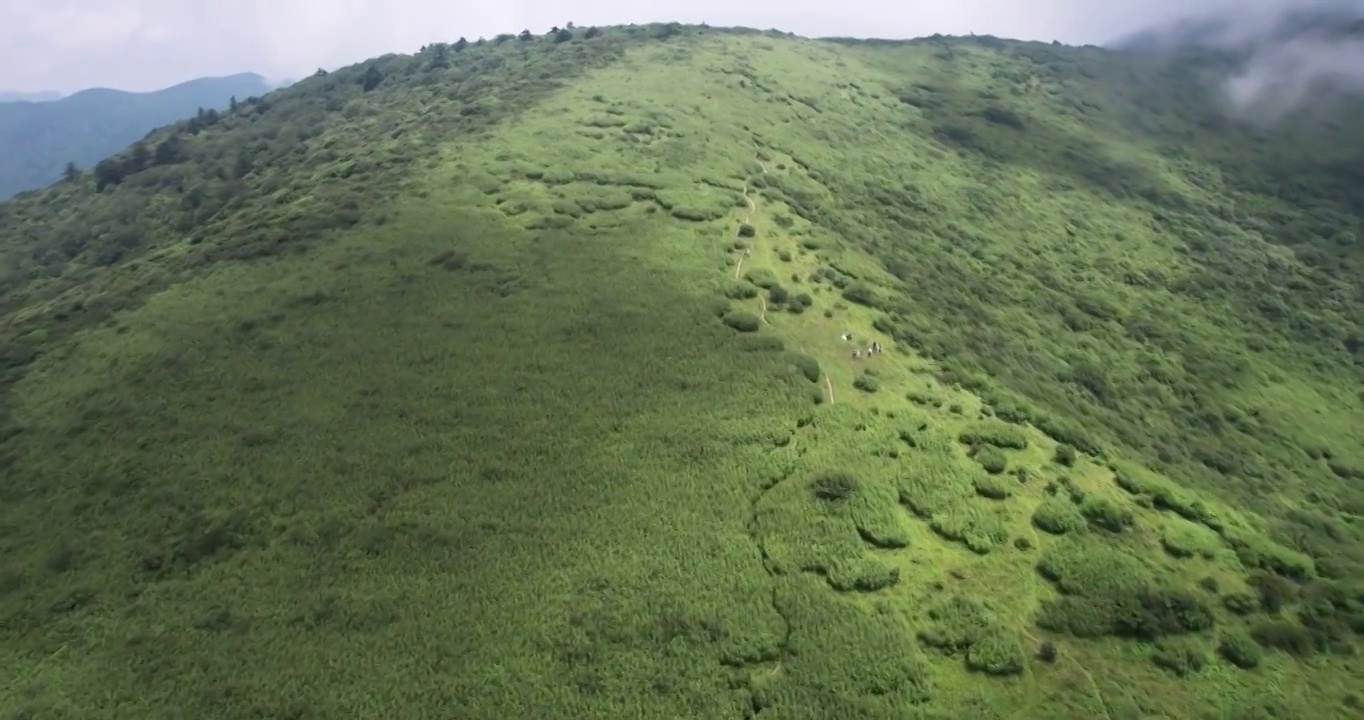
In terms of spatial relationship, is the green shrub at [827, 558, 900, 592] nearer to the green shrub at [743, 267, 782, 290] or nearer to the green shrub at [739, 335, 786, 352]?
the green shrub at [739, 335, 786, 352]

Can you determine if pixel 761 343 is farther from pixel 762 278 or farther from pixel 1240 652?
pixel 1240 652

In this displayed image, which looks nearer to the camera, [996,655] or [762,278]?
[996,655]

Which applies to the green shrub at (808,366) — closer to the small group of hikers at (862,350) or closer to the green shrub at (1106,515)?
the small group of hikers at (862,350)

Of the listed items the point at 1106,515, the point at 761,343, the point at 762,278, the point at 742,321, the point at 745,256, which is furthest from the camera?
the point at 745,256

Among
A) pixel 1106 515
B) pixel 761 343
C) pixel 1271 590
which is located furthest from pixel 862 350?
pixel 1271 590

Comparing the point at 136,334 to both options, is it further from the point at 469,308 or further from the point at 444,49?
the point at 444,49

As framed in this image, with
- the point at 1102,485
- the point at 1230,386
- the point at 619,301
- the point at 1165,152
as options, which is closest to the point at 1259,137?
the point at 1165,152

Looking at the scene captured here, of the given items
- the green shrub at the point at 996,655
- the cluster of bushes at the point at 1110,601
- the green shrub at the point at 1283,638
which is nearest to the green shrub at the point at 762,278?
the cluster of bushes at the point at 1110,601
